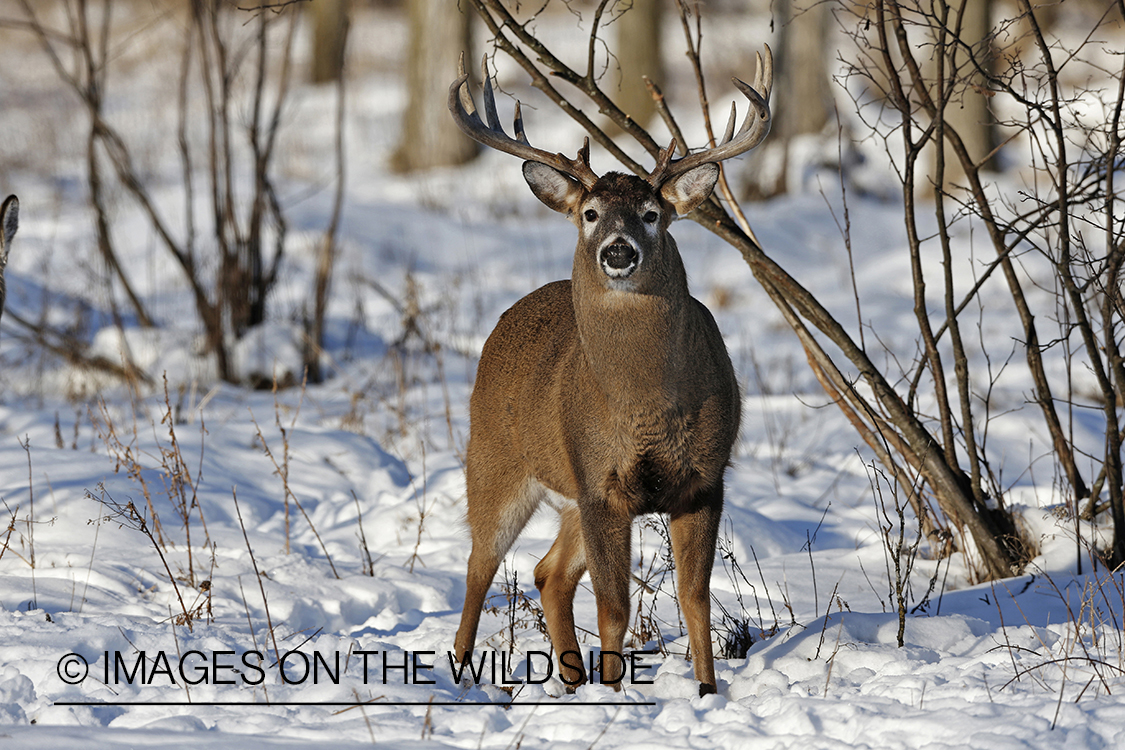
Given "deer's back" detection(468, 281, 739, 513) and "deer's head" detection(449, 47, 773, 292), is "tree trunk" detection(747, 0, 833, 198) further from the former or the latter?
"deer's head" detection(449, 47, 773, 292)

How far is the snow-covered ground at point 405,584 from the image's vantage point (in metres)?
3.12

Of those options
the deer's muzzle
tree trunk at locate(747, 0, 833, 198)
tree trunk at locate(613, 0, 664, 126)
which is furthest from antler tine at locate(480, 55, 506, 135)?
tree trunk at locate(613, 0, 664, 126)

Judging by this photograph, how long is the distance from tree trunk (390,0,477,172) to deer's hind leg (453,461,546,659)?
1149cm

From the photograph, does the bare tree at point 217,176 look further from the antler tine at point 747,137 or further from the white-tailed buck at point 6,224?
the antler tine at point 747,137

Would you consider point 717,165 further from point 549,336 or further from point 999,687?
point 999,687

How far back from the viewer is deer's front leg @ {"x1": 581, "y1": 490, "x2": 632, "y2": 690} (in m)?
3.63

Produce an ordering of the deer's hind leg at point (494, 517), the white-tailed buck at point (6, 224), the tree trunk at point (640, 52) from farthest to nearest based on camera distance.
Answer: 1. the tree trunk at point (640, 52)
2. the white-tailed buck at point (6, 224)
3. the deer's hind leg at point (494, 517)

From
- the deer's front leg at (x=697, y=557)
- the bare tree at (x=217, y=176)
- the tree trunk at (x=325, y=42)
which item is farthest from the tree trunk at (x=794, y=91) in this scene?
the deer's front leg at (x=697, y=557)

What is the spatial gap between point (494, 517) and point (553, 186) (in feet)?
4.10

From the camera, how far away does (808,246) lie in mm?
12648

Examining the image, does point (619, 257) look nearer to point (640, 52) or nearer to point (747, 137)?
point (747, 137)

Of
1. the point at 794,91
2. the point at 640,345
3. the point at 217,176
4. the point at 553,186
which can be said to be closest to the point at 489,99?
the point at 553,186

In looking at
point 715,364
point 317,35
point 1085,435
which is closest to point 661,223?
point 715,364

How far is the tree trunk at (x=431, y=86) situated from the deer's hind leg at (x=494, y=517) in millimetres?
11495
